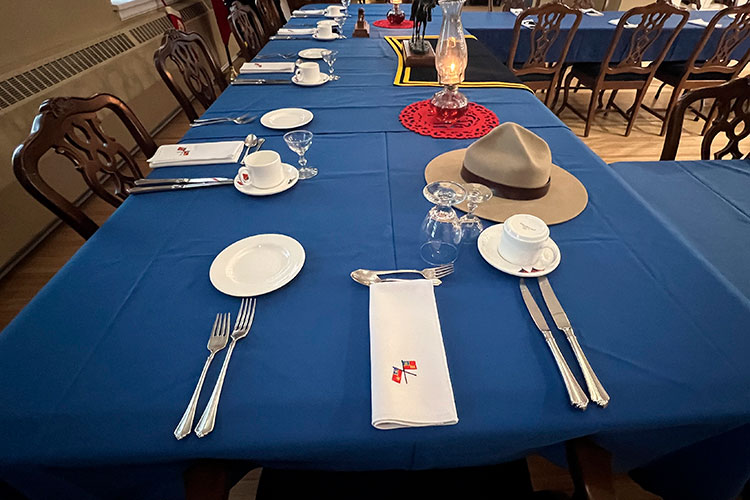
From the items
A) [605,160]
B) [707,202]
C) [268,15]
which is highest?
[268,15]

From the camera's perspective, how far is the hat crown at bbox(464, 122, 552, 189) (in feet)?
2.75

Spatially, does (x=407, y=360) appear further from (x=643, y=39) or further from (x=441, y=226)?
(x=643, y=39)

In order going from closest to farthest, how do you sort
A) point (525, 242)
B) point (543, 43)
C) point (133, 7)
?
point (525, 242) < point (543, 43) < point (133, 7)

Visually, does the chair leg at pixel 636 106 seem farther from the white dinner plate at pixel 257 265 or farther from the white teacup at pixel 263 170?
the white dinner plate at pixel 257 265

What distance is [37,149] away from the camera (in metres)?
0.90

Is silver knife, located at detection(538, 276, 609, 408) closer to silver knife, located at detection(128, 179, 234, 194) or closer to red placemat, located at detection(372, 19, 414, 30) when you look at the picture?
silver knife, located at detection(128, 179, 234, 194)

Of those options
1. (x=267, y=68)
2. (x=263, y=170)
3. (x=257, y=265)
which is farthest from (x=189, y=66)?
(x=257, y=265)

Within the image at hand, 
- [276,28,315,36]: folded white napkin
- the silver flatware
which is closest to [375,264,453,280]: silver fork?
the silver flatware

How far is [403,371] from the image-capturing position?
54 cm

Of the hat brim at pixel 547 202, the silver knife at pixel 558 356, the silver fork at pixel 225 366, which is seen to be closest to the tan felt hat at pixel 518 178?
the hat brim at pixel 547 202

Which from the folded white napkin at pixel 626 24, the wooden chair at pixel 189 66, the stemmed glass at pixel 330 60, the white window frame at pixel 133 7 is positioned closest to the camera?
the wooden chair at pixel 189 66

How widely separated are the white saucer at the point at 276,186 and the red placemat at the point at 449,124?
0.43m

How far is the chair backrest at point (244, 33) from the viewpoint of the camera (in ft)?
7.13

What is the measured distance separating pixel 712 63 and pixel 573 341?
316 cm
